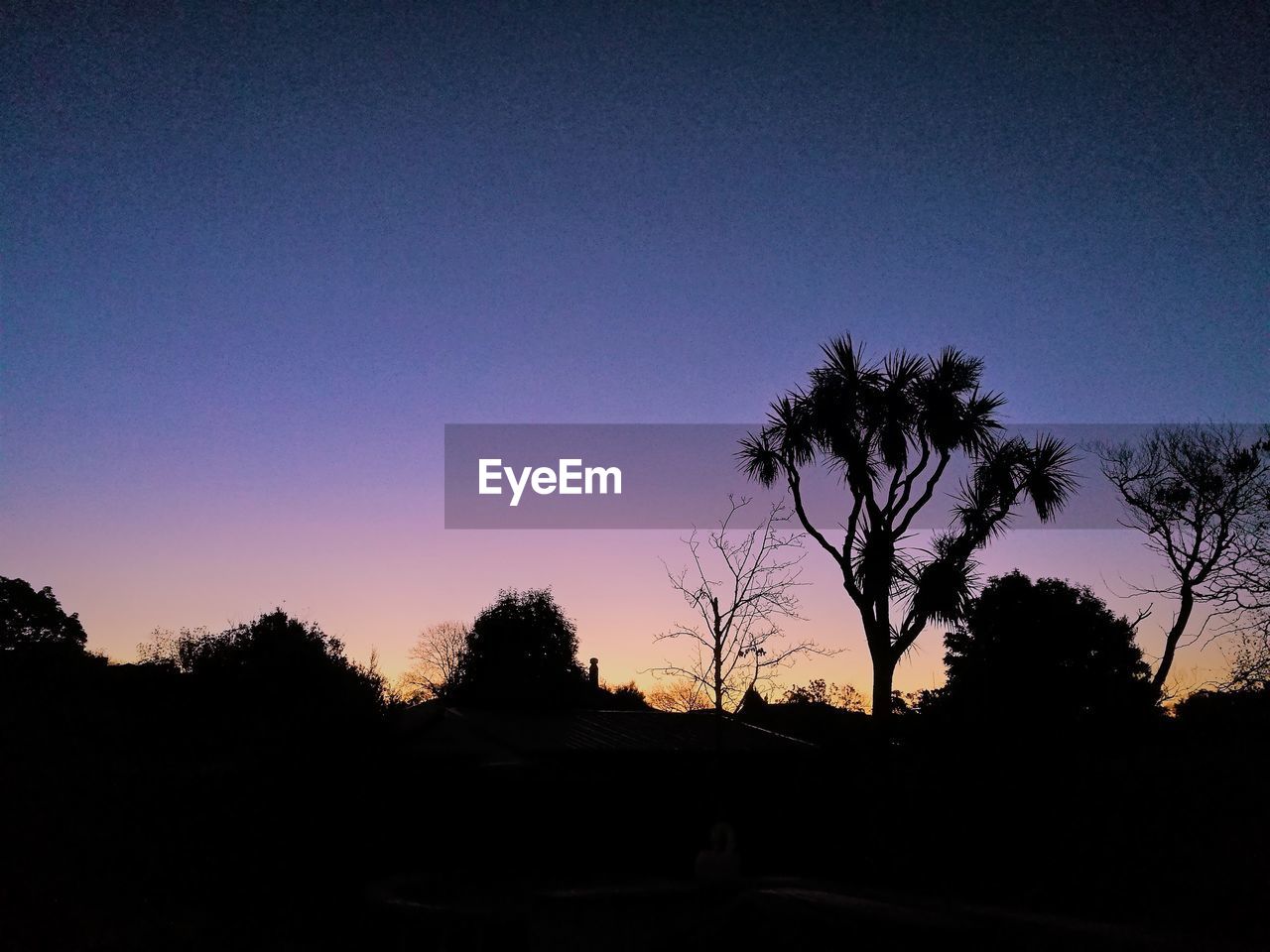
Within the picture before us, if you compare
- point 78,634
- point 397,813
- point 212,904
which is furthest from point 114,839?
point 78,634

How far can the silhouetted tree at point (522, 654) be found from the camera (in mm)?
40656

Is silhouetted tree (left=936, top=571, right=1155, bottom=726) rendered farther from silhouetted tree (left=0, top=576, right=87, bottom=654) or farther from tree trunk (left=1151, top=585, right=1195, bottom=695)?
silhouetted tree (left=0, top=576, right=87, bottom=654)

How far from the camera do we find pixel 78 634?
54062 millimetres

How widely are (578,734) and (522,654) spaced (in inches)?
882

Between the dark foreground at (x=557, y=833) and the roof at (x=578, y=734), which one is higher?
the roof at (x=578, y=734)

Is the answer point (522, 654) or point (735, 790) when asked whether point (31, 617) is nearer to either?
point (522, 654)

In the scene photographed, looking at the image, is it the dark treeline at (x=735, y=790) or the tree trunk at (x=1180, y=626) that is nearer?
the dark treeline at (x=735, y=790)

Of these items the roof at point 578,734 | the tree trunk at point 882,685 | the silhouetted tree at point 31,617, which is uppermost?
the silhouetted tree at point 31,617

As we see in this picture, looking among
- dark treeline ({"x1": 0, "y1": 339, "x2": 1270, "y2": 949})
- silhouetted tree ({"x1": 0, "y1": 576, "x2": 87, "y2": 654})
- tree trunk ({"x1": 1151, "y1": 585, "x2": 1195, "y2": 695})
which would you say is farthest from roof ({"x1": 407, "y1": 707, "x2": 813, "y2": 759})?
silhouetted tree ({"x1": 0, "y1": 576, "x2": 87, "y2": 654})

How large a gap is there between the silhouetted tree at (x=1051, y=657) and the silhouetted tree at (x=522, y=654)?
1941 centimetres

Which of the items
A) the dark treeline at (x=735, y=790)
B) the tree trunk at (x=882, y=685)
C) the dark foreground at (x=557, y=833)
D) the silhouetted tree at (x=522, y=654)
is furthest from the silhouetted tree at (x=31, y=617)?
the tree trunk at (x=882, y=685)

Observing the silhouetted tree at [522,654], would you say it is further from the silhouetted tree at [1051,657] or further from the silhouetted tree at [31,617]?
the silhouetted tree at [31,617]

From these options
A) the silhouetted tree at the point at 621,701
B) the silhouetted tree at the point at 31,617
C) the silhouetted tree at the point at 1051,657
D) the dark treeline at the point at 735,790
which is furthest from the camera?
the silhouetted tree at the point at 31,617

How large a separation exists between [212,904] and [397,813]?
2.88 m
